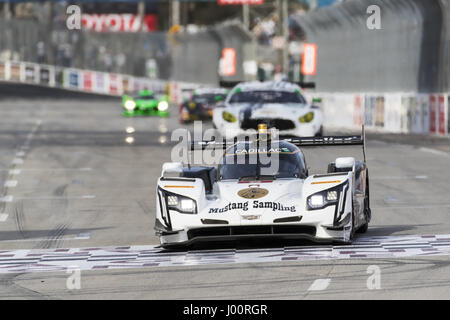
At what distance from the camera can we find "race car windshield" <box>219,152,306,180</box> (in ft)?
43.3

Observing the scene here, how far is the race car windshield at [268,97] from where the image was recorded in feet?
93.0

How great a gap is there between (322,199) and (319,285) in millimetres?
2363

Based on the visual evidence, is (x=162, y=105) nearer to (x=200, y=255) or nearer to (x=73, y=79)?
(x=73, y=79)

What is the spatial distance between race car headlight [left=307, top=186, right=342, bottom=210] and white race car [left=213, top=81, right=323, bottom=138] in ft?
47.1

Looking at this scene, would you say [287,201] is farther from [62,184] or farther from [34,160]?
[34,160]

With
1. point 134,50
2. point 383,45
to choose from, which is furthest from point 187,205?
point 134,50

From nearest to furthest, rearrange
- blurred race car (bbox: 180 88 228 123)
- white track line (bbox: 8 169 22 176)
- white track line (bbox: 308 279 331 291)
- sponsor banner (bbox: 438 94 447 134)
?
white track line (bbox: 308 279 331 291) → white track line (bbox: 8 169 22 176) → sponsor banner (bbox: 438 94 447 134) → blurred race car (bbox: 180 88 228 123)

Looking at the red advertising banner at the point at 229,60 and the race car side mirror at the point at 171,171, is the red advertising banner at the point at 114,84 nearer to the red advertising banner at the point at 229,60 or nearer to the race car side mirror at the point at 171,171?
the red advertising banner at the point at 229,60

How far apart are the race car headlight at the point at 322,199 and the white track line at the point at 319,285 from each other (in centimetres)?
206

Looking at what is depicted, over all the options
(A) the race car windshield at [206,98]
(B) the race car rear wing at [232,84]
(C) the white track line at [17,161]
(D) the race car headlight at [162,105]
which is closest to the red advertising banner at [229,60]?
(D) the race car headlight at [162,105]

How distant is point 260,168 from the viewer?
13258 mm

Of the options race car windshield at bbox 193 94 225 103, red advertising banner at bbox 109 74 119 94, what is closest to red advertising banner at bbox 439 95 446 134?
race car windshield at bbox 193 94 225 103

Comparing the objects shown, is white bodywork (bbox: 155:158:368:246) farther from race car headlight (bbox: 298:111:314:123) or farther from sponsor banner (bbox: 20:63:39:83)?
sponsor banner (bbox: 20:63:39:83)
